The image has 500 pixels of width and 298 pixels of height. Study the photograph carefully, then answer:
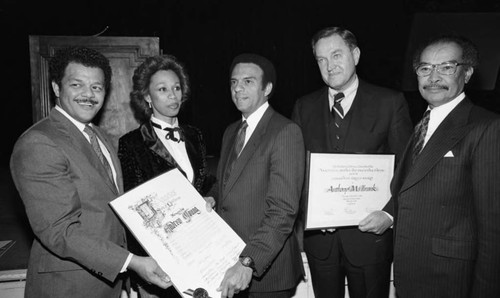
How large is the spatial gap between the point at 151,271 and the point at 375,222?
47.4 inches

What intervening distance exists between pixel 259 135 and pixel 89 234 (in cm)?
95

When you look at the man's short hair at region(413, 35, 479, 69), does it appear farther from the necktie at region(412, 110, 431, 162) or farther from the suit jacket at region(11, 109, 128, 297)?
the suit jacket at region(11, 109, 128, 297)

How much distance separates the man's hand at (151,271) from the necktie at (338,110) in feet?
4.20

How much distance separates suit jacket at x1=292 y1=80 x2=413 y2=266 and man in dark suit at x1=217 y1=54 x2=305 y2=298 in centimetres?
31

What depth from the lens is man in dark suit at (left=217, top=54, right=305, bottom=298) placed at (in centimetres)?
171

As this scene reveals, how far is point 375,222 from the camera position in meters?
1.98

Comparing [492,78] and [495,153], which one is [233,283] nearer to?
[495,153]

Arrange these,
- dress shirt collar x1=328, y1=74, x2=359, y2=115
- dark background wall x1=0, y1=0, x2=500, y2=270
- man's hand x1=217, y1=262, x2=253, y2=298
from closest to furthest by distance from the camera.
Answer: man's hand x1=217, y1=262, x2=253, y2=298
dress shirt collar x1=328, y1=74, x2=359, y2=115
dark background wall x1=0, y1=0, x2=500, y2=270

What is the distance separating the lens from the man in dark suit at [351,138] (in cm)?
210

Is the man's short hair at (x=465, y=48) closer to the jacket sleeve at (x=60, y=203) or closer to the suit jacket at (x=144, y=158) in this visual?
the suit jacket at (x=144, y=158)

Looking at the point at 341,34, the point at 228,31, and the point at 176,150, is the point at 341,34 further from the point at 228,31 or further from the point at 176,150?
the point at 228,31

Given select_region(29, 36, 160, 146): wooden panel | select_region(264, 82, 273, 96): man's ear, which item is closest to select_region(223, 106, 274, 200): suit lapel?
select_region(264, 82, 273, 96): man's ear

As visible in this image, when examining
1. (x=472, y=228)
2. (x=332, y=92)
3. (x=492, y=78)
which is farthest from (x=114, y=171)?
(x=492, y=78)

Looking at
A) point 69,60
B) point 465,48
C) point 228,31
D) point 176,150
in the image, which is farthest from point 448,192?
point 228,31
